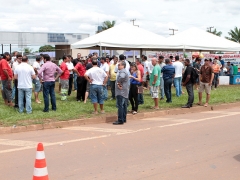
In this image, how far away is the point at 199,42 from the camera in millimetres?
23344

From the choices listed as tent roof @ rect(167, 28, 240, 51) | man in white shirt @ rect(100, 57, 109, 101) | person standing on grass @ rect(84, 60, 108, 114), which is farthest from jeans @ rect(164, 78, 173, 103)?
tent roof @ rect(167, 28, 240, 51)

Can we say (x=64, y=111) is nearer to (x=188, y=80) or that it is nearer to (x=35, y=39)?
(x=188, y=80)

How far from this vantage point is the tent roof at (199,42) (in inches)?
888

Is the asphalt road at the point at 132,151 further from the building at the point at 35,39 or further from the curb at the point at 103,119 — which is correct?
the building at the point at 35,39

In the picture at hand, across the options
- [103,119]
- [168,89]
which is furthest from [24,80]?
[168,89]

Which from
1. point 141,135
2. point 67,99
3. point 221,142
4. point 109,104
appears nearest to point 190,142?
point 221,142

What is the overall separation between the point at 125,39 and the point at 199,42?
5.51 meters

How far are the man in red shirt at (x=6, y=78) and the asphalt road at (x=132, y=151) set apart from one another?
3.53 meters

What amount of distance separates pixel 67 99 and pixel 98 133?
605 centimetres

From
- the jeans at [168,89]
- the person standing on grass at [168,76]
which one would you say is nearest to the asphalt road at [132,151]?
the jeans at [168,89]

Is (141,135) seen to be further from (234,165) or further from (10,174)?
(10,174)

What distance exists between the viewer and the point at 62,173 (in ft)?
19.6

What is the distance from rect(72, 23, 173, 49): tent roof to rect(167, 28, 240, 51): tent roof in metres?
1.46

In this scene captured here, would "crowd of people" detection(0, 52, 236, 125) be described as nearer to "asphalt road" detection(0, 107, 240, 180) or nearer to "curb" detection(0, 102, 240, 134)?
"curb" detection(0, 102, 240, 134)
